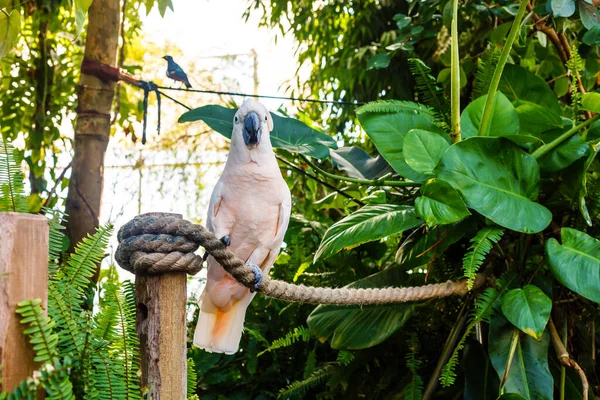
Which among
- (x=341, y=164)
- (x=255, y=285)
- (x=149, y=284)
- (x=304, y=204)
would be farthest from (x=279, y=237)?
(x=304, y=204)

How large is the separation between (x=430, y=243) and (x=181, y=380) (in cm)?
79

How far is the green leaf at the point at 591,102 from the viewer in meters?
1.29

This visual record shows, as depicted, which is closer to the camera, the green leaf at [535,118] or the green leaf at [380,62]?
the green leaf at [535,118]

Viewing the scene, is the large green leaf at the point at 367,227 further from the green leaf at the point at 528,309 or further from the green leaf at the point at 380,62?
the green leaf at the point at 380,62

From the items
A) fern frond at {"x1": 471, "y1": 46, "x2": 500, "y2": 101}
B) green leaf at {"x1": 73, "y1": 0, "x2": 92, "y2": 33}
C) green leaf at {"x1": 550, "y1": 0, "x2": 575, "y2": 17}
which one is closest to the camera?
green leaf at {"x1": 73, "y1": 0, "x2": 92, "y2": 33}

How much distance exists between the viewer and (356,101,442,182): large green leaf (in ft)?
4.70

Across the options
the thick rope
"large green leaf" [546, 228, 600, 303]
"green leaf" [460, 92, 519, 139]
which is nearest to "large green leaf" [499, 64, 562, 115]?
"green leaf" [460, 92, 519, 139]

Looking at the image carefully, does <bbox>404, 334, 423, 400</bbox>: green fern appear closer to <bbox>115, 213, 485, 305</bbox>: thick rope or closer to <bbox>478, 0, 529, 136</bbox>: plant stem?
<bbox>478, 0, 529, 136</bbox>: plant stem

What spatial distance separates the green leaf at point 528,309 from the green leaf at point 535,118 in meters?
0.39

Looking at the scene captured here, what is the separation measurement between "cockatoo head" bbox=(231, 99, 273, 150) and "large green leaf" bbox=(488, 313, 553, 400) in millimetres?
656

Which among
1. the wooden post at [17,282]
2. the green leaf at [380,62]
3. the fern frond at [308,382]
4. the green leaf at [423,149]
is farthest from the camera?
the green leaf at [380,62]

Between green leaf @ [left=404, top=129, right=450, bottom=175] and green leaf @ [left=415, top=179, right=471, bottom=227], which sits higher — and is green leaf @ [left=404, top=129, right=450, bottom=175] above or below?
above

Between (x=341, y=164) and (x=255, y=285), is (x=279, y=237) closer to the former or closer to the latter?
(x=255, y=285)

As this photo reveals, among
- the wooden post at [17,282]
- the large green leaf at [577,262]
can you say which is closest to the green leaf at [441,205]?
the large green leaf at [577,262]
